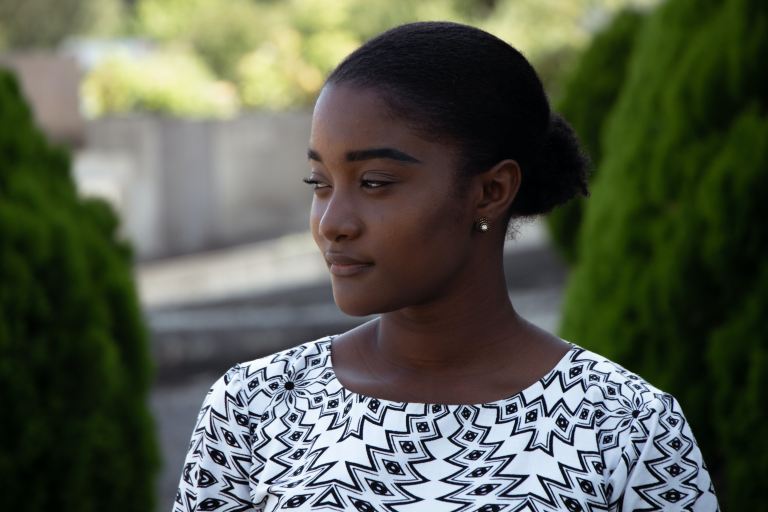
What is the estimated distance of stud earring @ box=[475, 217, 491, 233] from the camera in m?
1.98

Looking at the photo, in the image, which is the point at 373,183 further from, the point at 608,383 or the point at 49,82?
the point at 49,82

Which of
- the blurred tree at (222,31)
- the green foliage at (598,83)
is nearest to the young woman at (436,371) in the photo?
the green foliage at (598,83)

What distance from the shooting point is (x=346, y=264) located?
190cm

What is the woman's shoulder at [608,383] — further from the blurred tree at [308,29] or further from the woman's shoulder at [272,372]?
the blurred tree at [308,29]

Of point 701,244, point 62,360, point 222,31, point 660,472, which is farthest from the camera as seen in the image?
point 222,31

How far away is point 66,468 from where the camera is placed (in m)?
3.70

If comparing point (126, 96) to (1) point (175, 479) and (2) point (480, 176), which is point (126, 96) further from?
(2) point (480, 176)

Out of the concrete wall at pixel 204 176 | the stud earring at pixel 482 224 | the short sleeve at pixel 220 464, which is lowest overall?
the short sleeve at pixel 220 464

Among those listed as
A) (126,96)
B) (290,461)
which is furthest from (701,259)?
(126,96)

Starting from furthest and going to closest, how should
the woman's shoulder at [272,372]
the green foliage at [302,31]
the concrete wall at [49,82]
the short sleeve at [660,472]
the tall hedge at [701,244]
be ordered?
1. the green foliage at [302,31]
2. the concrete wall at [49,82]
3. the tall hedge at [701,244]
4. the woman's shoulder at [272,372]
5. the short sleeve at [660,472]

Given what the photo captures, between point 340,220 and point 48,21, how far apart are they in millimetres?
30076

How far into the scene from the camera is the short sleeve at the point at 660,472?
1844 millimetres

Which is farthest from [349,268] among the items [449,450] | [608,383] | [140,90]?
[140,90]

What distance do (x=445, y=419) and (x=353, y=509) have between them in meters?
0.21
